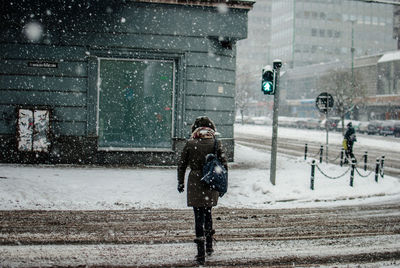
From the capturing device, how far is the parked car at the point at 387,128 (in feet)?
145

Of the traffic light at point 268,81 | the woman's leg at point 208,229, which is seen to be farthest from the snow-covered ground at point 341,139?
the woman's leg at point 208,229

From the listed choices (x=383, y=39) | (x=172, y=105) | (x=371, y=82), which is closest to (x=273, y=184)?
(x=172, y=105)

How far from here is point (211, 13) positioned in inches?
610

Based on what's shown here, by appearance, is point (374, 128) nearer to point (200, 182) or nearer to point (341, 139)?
point (341, 139)

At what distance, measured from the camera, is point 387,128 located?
147ft

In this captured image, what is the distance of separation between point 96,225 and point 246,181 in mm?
5625

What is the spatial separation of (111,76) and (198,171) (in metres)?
10.3

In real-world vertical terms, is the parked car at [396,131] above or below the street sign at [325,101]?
below

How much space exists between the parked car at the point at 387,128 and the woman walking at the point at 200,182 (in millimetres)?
42125

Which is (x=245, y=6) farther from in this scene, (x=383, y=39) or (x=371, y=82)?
(x=383, y=39)

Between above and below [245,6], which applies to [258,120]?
below

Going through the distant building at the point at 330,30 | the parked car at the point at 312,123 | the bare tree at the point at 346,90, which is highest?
the distant building at the point at 330,30

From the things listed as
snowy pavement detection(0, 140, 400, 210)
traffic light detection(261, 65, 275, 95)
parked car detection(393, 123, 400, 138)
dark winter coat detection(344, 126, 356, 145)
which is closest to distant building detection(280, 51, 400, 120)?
parked car detection(393, 123, 400, 138)

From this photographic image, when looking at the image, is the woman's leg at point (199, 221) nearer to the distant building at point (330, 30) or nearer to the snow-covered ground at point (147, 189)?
the snow-covered ground at point (147, 189)
